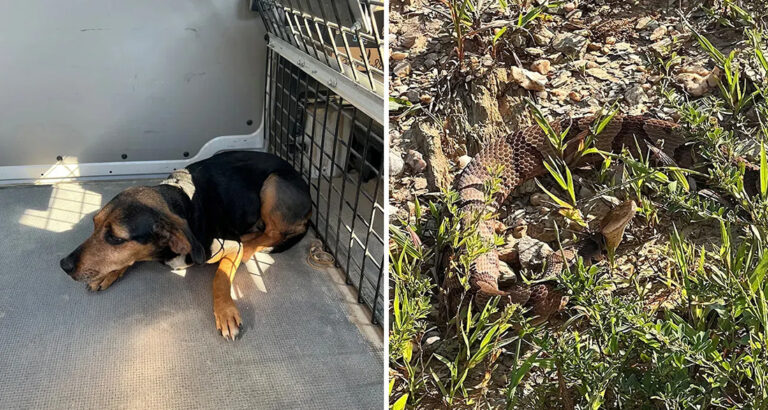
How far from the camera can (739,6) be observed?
2.41 metres

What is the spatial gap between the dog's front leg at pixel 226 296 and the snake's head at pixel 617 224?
1188 mm

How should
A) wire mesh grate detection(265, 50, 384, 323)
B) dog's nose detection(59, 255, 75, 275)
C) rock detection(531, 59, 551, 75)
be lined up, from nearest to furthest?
dog's nose detection(59, 255, 75, 275) → wire mesh grate detection(265, 50, 384, 323) → rock detection(531, 59, 551, 75)

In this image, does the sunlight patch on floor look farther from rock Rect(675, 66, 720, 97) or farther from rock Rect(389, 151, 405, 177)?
rock Rect(675, 66, 720, 97)

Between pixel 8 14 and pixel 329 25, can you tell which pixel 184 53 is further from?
pixel 329 25

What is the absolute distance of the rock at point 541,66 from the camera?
2400 millimetres

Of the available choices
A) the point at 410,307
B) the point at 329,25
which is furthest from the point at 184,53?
the point at 410,307

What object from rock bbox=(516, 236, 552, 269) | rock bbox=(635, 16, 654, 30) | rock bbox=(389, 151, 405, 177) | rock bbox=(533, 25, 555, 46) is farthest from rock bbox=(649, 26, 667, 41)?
rock bbox=(389, 151, 405, 177)

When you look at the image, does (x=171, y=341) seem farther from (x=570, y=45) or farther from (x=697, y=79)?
(x=697, y=79)

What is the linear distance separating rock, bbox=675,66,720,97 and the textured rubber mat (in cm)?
146

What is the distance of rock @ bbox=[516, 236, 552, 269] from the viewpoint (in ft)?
6.45

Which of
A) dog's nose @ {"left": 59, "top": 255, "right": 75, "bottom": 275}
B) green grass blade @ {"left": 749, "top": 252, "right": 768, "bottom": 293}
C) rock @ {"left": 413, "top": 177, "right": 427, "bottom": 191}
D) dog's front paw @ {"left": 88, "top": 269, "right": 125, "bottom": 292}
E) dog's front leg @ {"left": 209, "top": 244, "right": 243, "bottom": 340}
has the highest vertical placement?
green grass blade @ {"left": 749, "top": 252, "right": 768, "bottom": 293}

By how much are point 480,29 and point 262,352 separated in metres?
1.44

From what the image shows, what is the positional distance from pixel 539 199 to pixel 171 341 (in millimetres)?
1309

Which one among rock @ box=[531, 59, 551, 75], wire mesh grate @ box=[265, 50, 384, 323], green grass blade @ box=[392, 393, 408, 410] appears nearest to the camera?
green grass blade @ box=[392, 393, 408, 410]
